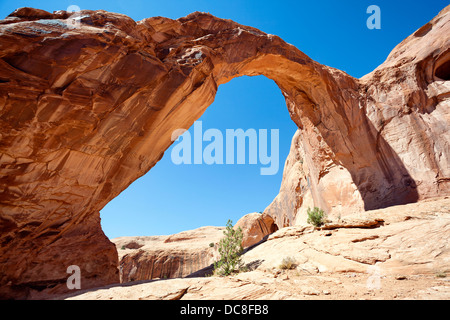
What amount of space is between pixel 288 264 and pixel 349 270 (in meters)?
1.73

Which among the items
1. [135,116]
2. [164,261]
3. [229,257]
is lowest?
[164,261]

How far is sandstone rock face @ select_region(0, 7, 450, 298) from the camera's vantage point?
322 inches

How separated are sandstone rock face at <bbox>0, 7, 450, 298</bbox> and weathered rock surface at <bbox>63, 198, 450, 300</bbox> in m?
4.21

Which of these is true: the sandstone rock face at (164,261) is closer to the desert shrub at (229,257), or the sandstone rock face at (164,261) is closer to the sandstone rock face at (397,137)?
the sandstone rock face at (397,137)

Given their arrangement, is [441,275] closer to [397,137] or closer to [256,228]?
[397,137]

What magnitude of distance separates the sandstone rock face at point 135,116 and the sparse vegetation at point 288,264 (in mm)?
7708

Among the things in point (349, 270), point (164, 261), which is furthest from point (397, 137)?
point (164, 261)

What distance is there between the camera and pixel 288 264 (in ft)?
23.4

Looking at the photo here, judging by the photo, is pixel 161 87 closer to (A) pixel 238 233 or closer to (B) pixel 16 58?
(B) pixel 16 58

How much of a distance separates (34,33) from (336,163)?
59.6 feet

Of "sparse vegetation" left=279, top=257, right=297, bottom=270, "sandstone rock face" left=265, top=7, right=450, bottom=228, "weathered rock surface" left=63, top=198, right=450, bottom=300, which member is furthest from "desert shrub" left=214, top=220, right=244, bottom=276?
"sandstone rock face" left=265, top=7, right=450, bottom=228

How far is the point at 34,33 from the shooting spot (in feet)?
26.8

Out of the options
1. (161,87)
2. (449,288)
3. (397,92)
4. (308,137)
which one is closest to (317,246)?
(449,288)

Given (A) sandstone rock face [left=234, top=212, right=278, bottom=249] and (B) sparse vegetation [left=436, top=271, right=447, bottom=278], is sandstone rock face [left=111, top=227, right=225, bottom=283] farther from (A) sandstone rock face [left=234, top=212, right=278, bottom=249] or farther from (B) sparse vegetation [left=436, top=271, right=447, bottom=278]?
(B) sparse vegetation [left=436, top=271, right=447, bottom=278]
